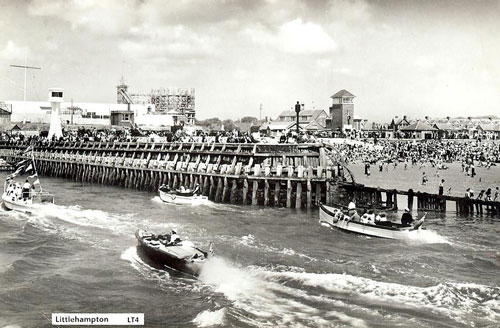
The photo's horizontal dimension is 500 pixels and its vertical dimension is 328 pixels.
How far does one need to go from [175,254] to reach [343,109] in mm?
114890

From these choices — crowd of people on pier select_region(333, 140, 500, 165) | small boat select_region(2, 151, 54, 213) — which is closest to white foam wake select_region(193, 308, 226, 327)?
small boat select_region(2, 151, 54, 213)

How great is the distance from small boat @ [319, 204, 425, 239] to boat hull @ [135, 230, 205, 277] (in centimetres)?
1250

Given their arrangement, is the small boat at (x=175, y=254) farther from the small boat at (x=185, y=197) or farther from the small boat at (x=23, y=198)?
the small boat at (x=185, y=197)

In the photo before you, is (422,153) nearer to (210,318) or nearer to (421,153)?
(421,153)

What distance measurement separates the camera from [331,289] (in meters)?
21.5

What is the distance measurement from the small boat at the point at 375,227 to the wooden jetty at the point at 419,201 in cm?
591

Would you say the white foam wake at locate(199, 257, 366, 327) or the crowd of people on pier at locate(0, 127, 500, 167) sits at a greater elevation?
the crowd of people on pier at locate(0, 127, 500, 167)

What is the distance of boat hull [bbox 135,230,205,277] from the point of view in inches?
901

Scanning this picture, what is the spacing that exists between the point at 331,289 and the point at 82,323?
9.88m

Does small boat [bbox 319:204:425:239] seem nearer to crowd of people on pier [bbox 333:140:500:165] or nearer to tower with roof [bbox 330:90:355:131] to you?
crowd of people on pier [bbox 333:140:500:165]

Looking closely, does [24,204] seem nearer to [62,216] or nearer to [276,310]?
[62,216]

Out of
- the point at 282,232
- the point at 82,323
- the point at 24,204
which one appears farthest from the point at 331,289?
the point at 24,204

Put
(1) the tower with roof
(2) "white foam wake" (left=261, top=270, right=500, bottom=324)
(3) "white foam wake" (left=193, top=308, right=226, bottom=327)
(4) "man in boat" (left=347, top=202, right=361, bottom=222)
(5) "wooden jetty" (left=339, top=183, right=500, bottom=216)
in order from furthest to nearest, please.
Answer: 1. (1) the tower with roof
2. (5) "wooden jetty" (left=339, top=183, right=500, bottom=216)
3. (4) "man in boat" (left=347, top=202, right=361, bottom=222)
4. (2) "white foam wake" (left=261, top=270, right=500, bottom=324)
5. (3) "white foam wake" (left=193, top=308, right=226, bottom=327)

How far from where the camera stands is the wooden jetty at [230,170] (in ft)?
142
